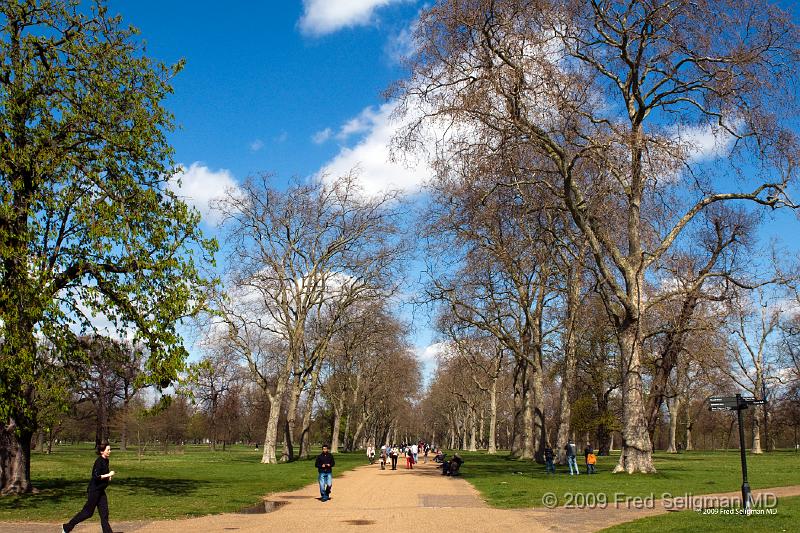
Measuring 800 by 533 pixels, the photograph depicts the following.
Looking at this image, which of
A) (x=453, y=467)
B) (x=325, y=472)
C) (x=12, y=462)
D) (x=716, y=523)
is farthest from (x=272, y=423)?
(x=716, y=523)

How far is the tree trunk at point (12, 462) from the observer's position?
1875cm

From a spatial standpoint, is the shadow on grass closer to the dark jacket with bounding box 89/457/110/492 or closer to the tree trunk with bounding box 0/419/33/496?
the tree trunk with bounding box 0/419/33/496

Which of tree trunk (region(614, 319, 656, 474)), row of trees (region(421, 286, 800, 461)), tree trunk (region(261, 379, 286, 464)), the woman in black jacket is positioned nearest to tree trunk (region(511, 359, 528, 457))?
row of trees (region(421, 286, 800, 461))

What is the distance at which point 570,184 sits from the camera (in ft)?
80.0

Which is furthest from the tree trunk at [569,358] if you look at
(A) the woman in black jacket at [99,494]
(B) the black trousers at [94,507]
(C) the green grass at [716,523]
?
(B) the black trousers at [94,507]

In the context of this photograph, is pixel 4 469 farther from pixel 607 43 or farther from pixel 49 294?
pixel 607 43

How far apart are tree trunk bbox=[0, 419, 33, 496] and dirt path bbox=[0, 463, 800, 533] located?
13.8 ft

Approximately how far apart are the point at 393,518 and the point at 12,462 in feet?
36.6

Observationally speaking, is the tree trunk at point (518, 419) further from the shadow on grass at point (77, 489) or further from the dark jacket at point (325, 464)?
the dark jacket at point (325, 464)

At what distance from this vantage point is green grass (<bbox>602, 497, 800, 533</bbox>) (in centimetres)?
1159

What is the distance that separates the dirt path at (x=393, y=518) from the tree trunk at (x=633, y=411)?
5079mm

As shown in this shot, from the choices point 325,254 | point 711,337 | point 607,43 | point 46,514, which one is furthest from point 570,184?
point 325,254

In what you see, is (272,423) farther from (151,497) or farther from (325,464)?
(151,497)

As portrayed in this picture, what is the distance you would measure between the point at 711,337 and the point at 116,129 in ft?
79.8
